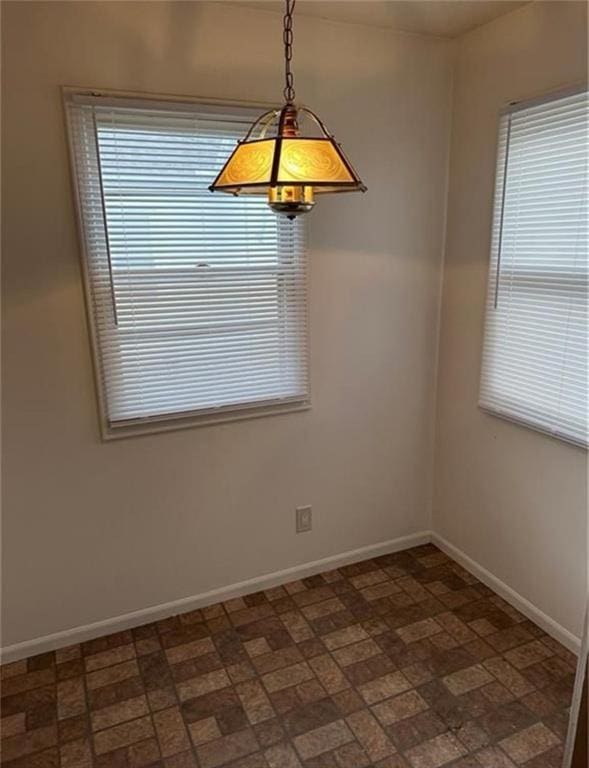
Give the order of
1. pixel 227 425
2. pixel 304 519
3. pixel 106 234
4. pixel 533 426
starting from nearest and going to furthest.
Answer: pixel 106 234 → pixel 533 426 → pixel 227 425 → pixel 304 519

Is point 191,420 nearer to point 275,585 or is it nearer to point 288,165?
point 275,585

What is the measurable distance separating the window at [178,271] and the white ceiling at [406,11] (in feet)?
1.38

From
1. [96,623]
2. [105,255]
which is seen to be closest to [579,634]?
[96,623]

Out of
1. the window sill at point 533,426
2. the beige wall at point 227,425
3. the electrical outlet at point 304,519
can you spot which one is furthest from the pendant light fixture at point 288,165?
the electrical outlet at point 304,519

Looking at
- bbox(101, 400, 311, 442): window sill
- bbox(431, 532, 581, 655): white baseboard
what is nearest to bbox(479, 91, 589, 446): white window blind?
bbox(431, 532, 581, 655): white baseboard

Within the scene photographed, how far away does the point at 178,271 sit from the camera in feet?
6.97

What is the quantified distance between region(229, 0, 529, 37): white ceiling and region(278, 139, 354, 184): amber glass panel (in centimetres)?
116

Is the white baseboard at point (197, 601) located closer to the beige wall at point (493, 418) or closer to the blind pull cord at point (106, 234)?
the beige wall at point (493, 418)

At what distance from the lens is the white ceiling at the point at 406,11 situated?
2.03 meters

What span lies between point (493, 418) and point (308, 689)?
1372 millimetres

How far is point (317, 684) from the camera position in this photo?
2.07m

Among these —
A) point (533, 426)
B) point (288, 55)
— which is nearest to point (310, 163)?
point (288, 55)

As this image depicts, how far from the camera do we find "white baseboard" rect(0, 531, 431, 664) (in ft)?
7.31

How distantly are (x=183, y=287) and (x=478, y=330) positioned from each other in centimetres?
133
